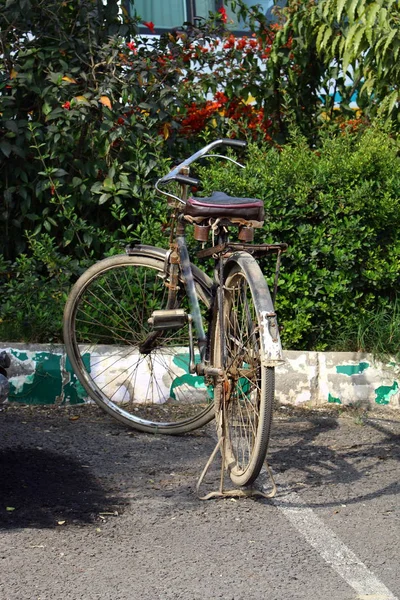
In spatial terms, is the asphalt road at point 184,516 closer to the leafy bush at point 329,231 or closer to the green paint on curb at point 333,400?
the green paint on curb at point 333,400

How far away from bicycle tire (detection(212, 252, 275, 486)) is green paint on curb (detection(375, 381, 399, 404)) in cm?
146

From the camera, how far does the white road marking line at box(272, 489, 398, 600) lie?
356 cm

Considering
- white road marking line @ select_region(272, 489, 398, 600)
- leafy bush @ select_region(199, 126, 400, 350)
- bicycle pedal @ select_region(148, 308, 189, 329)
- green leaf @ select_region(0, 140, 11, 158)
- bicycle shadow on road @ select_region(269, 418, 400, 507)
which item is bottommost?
white road marking line @ select_region(272, 489, 398, 600)

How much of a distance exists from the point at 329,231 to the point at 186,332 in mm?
1113

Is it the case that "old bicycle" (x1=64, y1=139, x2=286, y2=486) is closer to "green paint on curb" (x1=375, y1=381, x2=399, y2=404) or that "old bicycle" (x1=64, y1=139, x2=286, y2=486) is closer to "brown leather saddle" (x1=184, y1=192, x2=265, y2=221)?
"brown leather saddle" (x1=184, y1=192, x2=265, y2=221)

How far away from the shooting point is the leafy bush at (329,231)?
19.8 ft

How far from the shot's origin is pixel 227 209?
446cm

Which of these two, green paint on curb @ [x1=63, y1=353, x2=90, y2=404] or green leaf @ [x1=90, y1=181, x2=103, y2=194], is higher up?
green leaf @ [x1=90, y1=181, x2=103, y2=194]

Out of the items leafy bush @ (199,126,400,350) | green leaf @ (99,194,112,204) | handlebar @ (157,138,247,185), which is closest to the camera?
handlebar @ (157,138,247,185)

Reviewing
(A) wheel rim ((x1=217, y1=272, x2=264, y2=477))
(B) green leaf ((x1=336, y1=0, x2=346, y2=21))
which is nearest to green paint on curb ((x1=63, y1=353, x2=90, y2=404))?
(A) wheel rim ((x1=217, y1=272, x2=264, y2=477))

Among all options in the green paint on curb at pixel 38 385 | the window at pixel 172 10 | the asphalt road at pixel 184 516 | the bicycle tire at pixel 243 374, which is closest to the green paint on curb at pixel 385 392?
the asphalt road at pixel 184 516

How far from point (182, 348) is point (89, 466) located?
119cm

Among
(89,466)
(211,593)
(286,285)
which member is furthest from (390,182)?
(211,593)

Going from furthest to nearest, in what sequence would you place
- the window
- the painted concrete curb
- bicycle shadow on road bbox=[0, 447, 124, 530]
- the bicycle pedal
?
the window
the painted concrete curb
the bicycle pedal
bicycle shadow on road bbox=[0, 447, 124, 530]
